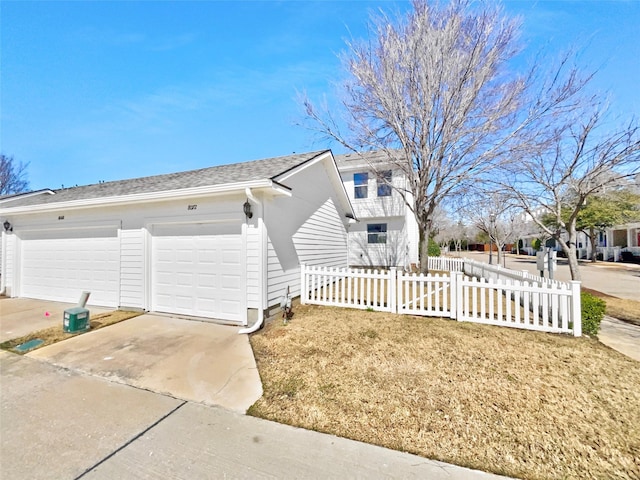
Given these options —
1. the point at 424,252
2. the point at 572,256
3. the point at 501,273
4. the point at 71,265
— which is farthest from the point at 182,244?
the point at 572,256

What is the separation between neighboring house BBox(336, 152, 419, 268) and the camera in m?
15.2

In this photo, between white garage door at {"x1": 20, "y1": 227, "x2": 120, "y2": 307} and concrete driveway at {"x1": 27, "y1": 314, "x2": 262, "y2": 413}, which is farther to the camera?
white garage door at {"x1": 20, "y1": 227, "x2": 120, "y2": 307}

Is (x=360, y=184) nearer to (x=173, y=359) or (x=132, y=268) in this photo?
(x=132, y=268)

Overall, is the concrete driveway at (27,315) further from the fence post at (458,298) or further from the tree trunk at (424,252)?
the tree trunk at (424,252)

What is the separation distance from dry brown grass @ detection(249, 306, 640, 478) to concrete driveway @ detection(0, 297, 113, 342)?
510cm

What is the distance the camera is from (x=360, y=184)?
1595cm

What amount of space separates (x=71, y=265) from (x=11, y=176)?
27362 millimetres

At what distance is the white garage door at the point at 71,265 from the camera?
7297 mm

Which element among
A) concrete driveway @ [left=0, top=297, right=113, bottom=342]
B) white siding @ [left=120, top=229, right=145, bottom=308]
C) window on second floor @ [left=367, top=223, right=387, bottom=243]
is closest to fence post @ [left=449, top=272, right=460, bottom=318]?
white siding @ [left=120, top=229, right=145, bottom=308]

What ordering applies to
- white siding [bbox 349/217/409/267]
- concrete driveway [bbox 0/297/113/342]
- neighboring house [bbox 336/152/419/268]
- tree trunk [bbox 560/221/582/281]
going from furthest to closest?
white siding [bbox 349/217/409/267]
neighboring house [bbox 336/152/419/268]
tree trunk [bbox 560/221/582/281]
concrete driveway [bbox 0/297/113/342]

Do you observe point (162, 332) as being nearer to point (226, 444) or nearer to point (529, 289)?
point (226, 444)

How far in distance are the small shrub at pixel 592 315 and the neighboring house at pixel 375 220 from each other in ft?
34.1

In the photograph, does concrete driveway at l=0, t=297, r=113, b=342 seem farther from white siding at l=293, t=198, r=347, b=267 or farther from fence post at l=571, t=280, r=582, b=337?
fence post at l=571, t=280, r=582, b=337

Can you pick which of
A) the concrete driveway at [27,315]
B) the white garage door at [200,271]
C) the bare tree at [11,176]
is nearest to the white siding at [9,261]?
the concrete driveway at [27,315]
